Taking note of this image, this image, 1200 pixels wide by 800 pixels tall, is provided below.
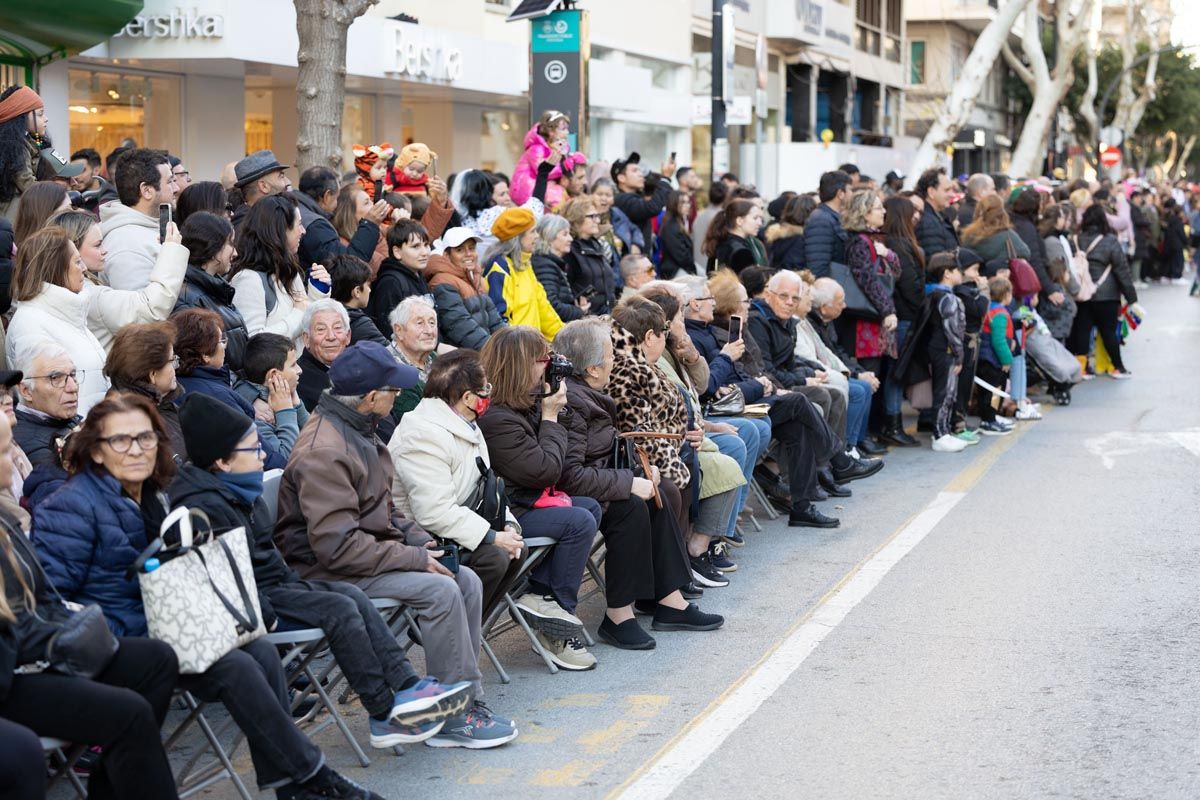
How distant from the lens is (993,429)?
14297 mm

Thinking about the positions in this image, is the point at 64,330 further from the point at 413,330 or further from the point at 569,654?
the point at 569,654

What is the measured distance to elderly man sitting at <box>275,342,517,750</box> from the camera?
601 centimetres

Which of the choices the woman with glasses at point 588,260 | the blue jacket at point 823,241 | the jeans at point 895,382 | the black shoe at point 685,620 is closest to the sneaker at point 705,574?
the black shoe at point 685,620

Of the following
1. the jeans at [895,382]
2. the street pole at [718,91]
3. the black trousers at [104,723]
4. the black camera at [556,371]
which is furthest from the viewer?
the street pole at [718,91]

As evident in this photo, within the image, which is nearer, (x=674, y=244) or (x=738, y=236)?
(x=738, y=236)

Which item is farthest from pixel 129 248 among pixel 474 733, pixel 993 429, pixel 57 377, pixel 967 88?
pixel 967 88

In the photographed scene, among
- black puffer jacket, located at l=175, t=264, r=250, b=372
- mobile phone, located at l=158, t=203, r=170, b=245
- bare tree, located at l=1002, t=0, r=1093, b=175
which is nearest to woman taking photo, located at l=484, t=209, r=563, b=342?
mobile phone, located at l=158, t=203, r=170, b=245

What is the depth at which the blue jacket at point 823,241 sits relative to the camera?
1294 centimetres

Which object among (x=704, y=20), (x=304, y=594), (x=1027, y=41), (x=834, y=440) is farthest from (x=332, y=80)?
(x=1027, y=41)

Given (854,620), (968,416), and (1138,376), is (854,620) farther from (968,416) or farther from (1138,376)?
(1138,376)

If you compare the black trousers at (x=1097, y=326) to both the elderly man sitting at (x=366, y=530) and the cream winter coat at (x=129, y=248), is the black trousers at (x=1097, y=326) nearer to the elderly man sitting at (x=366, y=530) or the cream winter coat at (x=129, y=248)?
the cream winter coat at (x=129, y=248)

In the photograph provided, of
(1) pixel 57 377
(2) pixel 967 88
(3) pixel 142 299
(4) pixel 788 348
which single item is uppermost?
(2) pixel 967 88

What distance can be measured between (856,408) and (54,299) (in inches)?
272

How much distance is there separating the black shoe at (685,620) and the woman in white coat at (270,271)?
2.26 meters
